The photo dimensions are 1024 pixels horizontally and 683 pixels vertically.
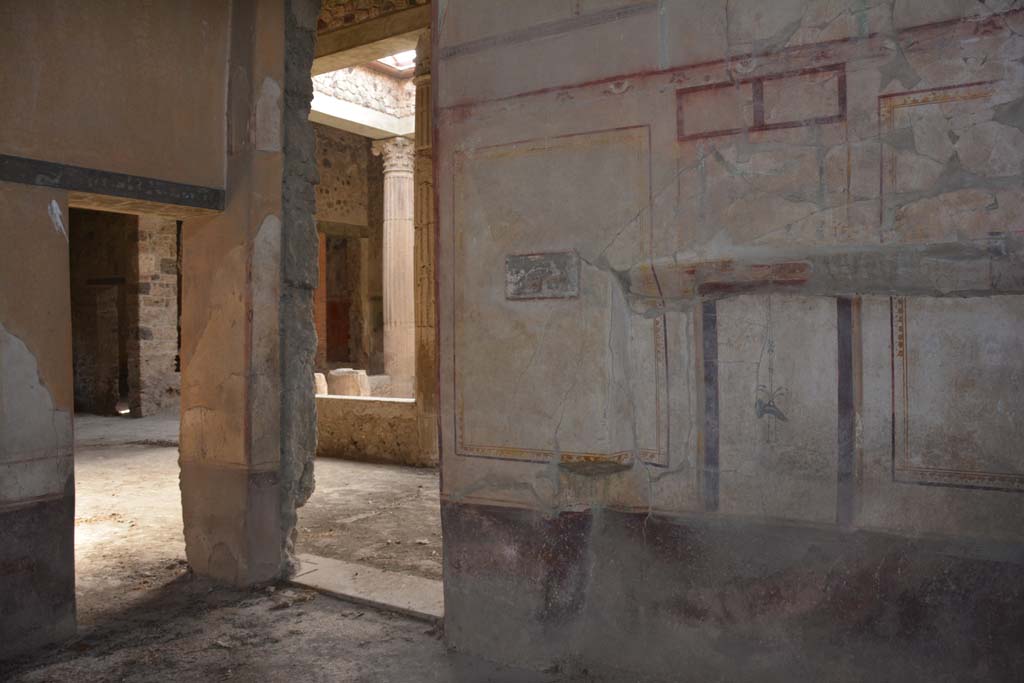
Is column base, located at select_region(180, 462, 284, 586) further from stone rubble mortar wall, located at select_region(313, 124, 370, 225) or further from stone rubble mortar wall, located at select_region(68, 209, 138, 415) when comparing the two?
stone rubble mortar wall, located at select_region(313, 124, 370, 225)

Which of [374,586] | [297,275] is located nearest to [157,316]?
[297,275]

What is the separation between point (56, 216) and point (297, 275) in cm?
109

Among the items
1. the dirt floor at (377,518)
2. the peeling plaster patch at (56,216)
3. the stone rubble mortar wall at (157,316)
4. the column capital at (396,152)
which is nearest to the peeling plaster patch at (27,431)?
the peeling plaster patch at (56,216)

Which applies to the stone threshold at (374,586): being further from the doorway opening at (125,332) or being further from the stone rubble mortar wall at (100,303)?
the stone rubble mortar wall at (100,303)

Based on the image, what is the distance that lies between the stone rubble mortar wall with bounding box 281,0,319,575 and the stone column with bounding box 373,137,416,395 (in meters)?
Answer: 5.69

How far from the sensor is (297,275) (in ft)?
12.4

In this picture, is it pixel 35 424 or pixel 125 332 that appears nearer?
pixel 35 424

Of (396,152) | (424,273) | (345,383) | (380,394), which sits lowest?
(380,394)

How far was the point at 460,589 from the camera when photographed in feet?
9.43

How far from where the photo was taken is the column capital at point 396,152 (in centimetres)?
1004

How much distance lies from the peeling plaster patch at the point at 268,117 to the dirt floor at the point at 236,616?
2.20m

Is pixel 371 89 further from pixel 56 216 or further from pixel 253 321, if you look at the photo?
pixel 56 216

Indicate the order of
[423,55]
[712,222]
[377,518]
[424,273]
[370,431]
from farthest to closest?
[370,431]
[424,273]
[423,55]
[377,518]
[712,222]

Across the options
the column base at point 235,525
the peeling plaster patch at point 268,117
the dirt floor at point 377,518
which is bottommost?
the dirt floor at point 377,518
